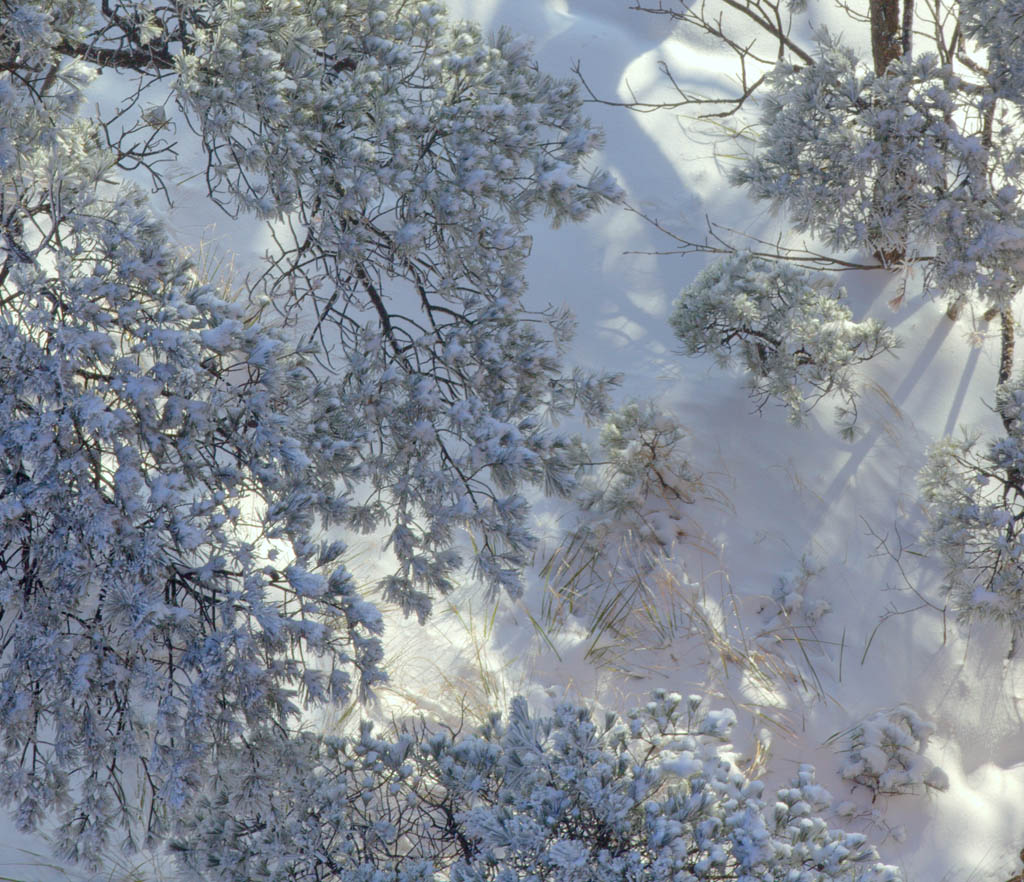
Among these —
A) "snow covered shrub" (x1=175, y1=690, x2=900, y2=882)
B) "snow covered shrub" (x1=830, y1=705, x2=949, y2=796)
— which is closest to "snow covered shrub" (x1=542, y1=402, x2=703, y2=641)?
"snow covered shrub" (x1=830, y1=705, x2=949, y2=796)

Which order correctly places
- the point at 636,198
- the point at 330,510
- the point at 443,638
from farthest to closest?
the point at 636,198 < the point at 443,638 < the point at 330,510

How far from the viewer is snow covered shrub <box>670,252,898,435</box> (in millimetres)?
3893

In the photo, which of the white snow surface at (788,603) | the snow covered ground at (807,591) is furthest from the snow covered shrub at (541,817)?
the snow covered ground at (807,591)

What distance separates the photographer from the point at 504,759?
216 cm

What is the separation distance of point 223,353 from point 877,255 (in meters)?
4.11

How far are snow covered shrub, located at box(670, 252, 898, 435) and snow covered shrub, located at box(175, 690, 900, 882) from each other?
79.5 inches

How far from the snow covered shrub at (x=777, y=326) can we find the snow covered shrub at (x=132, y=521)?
2.41 meters

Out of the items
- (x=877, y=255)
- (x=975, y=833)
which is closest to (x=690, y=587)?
(x=975, y=833)

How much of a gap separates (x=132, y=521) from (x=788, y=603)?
279cm

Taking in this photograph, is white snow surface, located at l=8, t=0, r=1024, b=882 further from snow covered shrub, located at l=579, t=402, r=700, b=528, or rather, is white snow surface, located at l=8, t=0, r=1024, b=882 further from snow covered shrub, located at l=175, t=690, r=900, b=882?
snow covered shrub, located at l=175, t=690, r=900, b=882

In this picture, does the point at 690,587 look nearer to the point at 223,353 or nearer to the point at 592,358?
the point at 592,358

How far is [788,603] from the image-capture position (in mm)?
3803

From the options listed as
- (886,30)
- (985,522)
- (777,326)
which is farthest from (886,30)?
(985,522)

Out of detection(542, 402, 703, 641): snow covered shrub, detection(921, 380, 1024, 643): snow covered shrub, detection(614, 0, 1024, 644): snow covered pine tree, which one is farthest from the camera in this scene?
detection(542, 402, 703, 641): snow covered shrub
